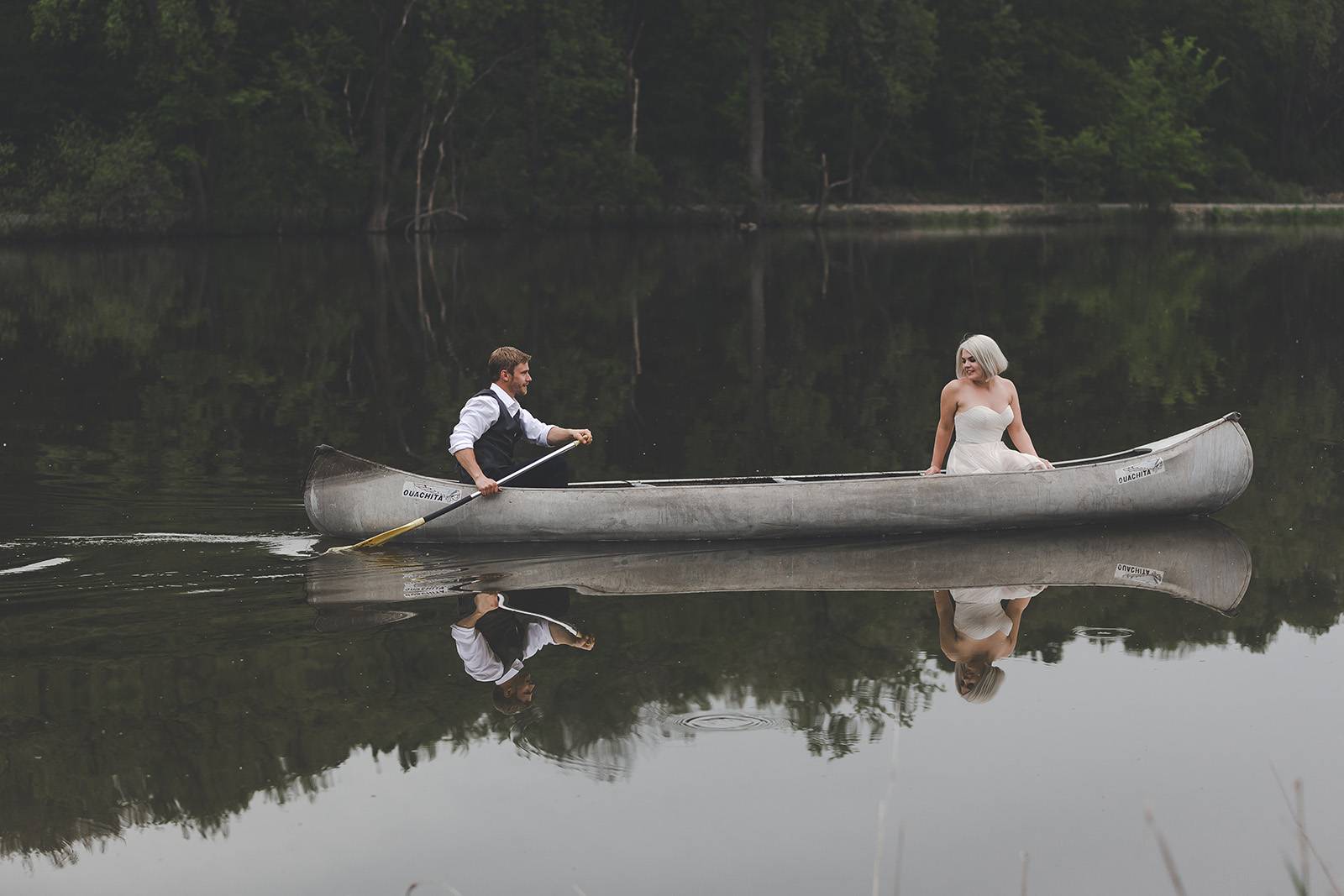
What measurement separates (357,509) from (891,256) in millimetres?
29063

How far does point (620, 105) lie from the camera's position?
2146 inches

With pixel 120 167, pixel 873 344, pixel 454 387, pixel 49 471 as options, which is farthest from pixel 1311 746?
pixel 120 167

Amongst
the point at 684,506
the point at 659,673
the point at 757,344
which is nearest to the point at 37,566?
the point at 684,506

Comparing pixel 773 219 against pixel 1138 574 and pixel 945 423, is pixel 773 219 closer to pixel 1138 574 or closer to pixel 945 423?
pixel 945 423

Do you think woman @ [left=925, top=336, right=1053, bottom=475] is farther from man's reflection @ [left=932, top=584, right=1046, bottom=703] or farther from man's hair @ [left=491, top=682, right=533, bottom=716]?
man's hair @ [left=491, top=682, right=533, bottom=716]

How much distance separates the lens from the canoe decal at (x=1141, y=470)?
403 inches

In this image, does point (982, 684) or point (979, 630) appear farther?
point (979, 630)

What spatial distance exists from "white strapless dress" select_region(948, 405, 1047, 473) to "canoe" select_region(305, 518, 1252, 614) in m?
0.41

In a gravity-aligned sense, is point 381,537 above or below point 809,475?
below

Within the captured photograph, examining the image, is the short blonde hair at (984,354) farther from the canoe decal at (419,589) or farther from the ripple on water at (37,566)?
the ripple on water at (37,566)

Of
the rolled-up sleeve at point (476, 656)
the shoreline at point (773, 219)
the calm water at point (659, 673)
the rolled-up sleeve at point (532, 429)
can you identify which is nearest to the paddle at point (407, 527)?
the calm water at point (659, 673)

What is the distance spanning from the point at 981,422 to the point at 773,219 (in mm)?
42378

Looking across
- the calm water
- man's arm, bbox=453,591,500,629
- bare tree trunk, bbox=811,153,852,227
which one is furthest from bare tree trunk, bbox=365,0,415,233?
man's arm, bbox=453,591,500,629

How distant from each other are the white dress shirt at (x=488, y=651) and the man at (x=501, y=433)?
1.74 metres
